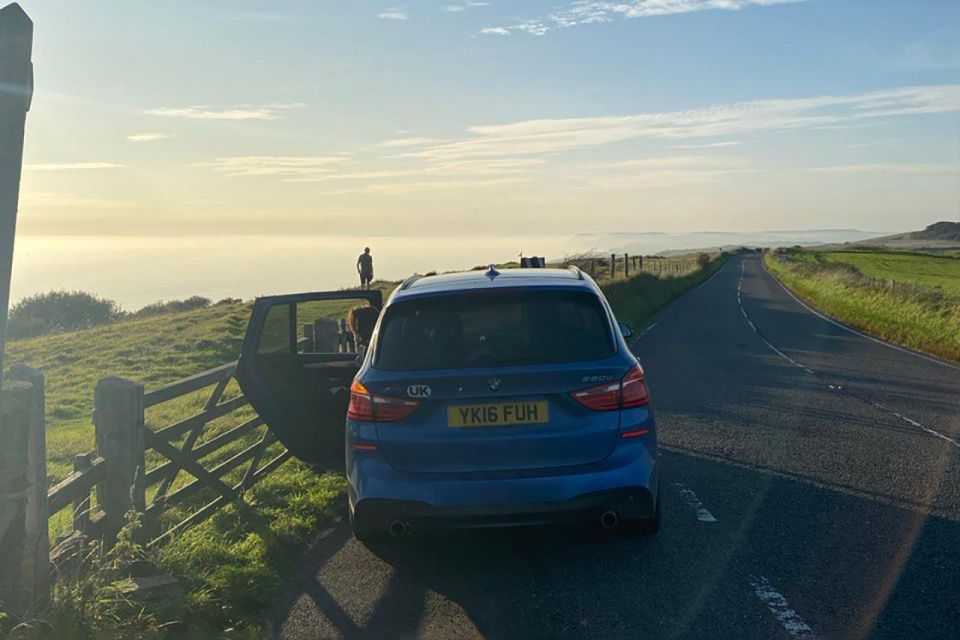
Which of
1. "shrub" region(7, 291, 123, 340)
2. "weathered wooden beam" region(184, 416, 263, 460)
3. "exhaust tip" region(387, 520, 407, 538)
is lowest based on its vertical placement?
"shrub" region(7, 291, 123, 340)

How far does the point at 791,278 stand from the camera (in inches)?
2221

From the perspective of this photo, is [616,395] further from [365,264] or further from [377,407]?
[365,264]

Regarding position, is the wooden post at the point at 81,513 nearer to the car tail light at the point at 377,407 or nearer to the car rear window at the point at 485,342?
the car tail light at the point at 377,407

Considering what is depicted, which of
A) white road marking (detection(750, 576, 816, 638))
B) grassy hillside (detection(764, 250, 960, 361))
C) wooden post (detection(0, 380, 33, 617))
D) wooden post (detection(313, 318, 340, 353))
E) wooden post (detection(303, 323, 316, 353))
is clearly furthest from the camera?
grassy hillside (detection(764, 250, 960, 361))

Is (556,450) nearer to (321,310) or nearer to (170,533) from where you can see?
(170,533)

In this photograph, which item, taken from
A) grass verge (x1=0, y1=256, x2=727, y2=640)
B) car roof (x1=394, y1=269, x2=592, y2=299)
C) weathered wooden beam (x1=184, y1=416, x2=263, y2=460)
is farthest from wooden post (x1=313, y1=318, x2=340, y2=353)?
car roof (x1=394, y1=269, x2=592, y2=299)

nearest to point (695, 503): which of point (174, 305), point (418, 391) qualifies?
point (418, 391)

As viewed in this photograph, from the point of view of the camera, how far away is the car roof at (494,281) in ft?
19.0

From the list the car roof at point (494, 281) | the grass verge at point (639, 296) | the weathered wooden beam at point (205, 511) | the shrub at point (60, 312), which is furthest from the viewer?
the shrub at point (60, 312)

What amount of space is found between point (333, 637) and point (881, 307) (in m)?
25.5

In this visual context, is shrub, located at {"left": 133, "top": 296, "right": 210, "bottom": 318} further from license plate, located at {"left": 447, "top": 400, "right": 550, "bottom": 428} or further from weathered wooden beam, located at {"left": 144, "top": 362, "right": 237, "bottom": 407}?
license plate, located at {"left": 447, "top": 400, "right": 550, "bottom": 428}

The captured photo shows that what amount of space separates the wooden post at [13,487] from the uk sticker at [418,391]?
2010 mm

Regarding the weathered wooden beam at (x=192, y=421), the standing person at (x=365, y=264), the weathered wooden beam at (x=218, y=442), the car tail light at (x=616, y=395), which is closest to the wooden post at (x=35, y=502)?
the weathered wooden beam at (x=192, y=421)

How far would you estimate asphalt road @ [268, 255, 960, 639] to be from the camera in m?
4.71
